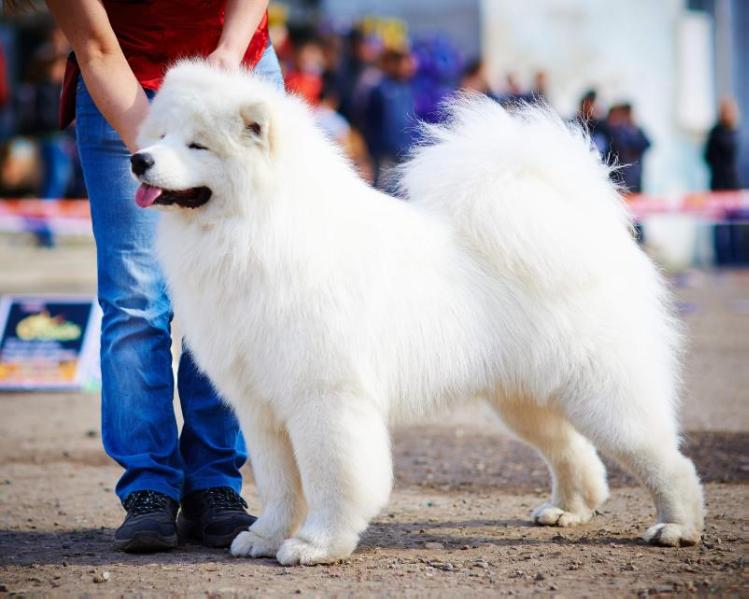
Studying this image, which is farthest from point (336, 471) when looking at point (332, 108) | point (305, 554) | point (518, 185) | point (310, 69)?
point (310, 69)

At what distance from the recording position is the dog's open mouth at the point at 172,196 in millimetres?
3262

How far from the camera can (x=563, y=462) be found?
4.00 m

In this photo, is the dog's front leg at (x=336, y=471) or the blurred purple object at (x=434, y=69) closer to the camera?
the dog's front leg at (x=336, y=471)

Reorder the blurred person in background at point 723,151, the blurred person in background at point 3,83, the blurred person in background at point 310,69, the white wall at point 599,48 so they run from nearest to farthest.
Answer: the blurred person in background at point 310,69 < the white wall at point 599,48 < the blurred person in background at point 723,151 < the blurred person in background at point 3,83

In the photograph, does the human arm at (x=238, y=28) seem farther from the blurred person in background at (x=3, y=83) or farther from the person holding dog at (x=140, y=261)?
the blurred person in background at (x=3, y=83)

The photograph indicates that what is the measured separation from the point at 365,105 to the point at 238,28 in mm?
8599

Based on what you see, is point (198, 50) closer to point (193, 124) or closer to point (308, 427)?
point (193, 124)

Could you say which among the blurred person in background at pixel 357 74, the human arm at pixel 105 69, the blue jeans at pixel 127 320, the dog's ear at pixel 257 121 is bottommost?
the blue jeans at pixel 127 320

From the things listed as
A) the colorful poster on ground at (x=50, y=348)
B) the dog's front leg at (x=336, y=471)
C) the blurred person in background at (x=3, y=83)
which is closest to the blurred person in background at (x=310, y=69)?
the blurred person in background at (x=3, y=83)

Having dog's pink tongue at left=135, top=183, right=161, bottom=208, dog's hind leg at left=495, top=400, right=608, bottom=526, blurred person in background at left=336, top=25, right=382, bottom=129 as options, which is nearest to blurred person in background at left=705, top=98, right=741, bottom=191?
blurred person in background at left=336, top=25, right=382, bottom=129

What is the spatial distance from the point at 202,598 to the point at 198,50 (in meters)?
1.96

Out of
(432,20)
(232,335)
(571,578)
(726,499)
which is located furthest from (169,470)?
(432,20)

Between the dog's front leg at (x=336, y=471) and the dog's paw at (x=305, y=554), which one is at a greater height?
the dog's front leg at (x=336, y=471)

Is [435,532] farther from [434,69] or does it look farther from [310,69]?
[434,69]
